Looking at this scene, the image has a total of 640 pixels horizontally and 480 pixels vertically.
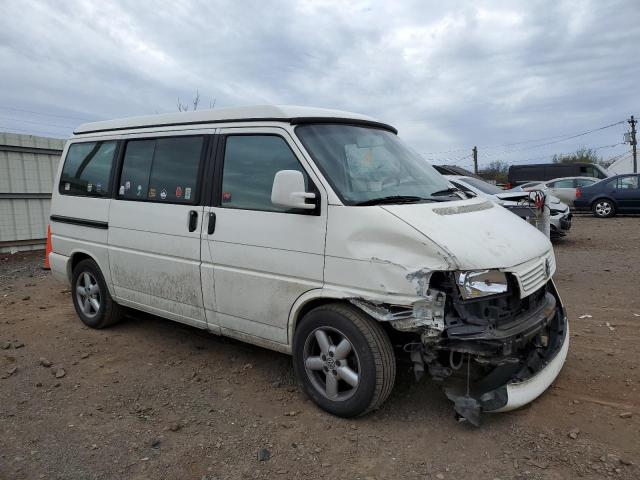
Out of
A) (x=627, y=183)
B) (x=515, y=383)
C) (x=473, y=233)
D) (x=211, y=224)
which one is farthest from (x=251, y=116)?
(x=627, y=183)

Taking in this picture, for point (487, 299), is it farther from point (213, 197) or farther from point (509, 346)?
point (213, 197)

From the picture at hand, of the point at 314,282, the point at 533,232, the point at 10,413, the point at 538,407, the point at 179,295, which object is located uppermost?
the point at 533,232

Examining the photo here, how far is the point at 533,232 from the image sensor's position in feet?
12.7

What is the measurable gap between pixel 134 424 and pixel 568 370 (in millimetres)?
3362

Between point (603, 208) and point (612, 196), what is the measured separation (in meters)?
0.48

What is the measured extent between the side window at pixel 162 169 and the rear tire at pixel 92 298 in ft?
3.43

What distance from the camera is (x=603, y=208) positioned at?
16938mm

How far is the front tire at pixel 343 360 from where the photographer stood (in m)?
3.19

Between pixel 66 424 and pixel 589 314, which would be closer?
pixel 66 424

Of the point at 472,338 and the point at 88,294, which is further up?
the point at 472,338

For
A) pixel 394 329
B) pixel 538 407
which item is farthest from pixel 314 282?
pixel 538 407

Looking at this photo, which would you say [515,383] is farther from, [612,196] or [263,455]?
[612,196]

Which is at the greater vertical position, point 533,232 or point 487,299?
point 533,232

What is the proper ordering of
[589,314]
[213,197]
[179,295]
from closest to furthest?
[213,197] < [179,295] < [589,314]
